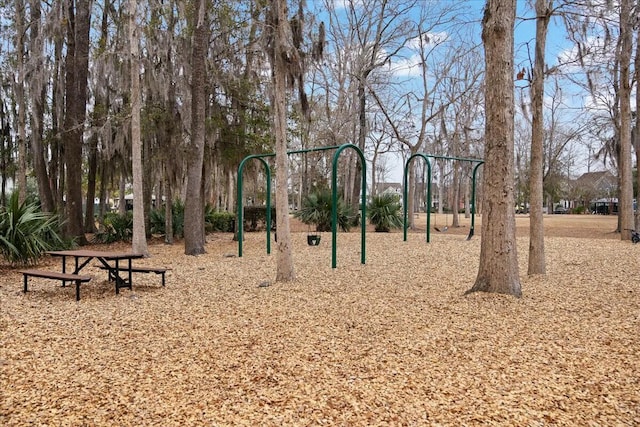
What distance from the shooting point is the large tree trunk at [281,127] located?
6.39 m

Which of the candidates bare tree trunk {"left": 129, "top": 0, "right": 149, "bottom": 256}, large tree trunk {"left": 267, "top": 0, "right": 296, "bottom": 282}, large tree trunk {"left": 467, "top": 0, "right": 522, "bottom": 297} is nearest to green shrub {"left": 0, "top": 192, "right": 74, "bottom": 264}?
bare tree trunk {"left": 129, "top": 0, "right": 149, "bottom": 256}

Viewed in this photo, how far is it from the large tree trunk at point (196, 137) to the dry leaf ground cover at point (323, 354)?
388 cm

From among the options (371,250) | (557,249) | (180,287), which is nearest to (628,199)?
(557,249)

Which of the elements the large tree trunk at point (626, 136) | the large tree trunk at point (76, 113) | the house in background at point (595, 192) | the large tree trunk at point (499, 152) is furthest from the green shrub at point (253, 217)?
the house in background at point (595, 192)

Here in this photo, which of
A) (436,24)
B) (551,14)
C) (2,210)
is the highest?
(436,24)

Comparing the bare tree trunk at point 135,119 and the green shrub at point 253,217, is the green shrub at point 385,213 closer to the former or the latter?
the green shrub at point 253,217

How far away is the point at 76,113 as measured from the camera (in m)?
12.0

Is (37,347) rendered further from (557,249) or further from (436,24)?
(436,24)

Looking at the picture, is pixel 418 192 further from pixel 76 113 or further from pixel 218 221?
pixel 76 113

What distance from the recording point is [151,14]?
11.4 m

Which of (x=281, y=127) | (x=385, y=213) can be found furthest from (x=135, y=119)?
(x=385, y=213)

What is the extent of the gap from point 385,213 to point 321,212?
2.27m

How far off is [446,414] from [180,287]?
4.75m

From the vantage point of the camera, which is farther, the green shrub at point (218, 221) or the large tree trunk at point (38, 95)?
the green shrub at point (218, 221)
